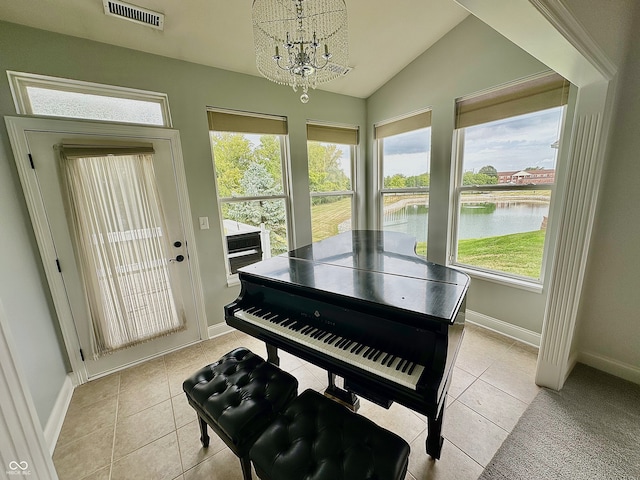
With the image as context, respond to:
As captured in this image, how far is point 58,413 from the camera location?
183cm

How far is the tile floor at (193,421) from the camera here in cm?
149

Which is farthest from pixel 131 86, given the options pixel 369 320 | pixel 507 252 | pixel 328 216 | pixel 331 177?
pixel 507 252

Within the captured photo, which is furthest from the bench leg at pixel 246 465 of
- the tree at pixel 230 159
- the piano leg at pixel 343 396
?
the tree at pixel 230 159

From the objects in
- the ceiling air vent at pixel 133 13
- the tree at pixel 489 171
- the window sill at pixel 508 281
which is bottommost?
the window sill at pixel 508 281

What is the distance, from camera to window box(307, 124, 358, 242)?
3.40 metres

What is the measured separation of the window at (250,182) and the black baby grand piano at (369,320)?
1.10 m

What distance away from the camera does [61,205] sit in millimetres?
2000

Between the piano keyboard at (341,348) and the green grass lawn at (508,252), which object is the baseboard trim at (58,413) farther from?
the green grass lawn at (508,252)

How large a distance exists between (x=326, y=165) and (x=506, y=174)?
79.5 inches

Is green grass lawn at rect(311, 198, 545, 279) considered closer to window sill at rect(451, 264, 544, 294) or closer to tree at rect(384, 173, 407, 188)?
window sill at rect(451, 264, 544, 294)

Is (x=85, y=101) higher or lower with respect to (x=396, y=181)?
higher

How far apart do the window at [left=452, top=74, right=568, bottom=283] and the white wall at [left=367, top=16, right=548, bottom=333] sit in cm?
12

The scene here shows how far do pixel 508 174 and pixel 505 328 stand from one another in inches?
58.9

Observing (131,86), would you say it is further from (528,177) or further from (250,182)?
(528,177)
